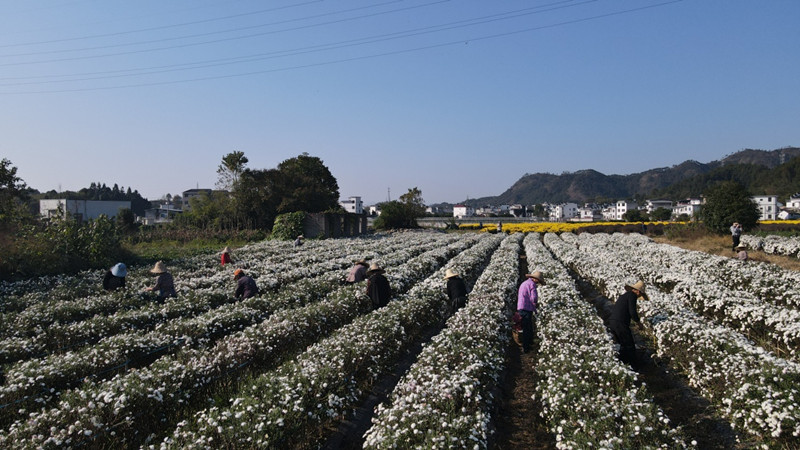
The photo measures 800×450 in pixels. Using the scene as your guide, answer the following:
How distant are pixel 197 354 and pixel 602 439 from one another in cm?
645

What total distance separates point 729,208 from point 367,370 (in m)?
34.2

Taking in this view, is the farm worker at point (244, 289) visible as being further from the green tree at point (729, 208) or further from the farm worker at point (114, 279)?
the green tree at point (729, 208)

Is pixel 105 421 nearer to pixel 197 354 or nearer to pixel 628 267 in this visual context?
pixel 197 354

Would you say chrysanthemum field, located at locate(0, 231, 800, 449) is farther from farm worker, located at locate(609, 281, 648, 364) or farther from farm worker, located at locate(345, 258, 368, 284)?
farm worker, located at locate(345, 258, 368, 284)

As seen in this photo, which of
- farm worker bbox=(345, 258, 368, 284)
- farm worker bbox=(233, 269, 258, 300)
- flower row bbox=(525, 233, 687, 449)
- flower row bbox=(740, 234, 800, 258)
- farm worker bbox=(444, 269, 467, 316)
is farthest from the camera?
flower row bbox=(740, 234, 800, 258)

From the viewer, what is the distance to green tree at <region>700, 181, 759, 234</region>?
32219 millimetres

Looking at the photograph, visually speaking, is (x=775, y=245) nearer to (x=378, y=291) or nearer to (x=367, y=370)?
(x=378, y=291)

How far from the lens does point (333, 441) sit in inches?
257

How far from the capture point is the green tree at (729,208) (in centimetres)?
3222

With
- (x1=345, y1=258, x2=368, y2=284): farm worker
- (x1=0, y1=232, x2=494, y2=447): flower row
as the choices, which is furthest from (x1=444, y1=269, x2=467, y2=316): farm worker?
(x1=0, y1=232, x2=494, y2=447): flower row

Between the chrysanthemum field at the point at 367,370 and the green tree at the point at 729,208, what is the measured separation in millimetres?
22047

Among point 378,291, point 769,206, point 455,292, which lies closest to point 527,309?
point 455,292

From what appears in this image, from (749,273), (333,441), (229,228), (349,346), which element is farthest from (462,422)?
(229,228)

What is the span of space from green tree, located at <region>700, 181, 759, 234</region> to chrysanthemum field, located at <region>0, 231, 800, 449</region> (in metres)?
22.0
